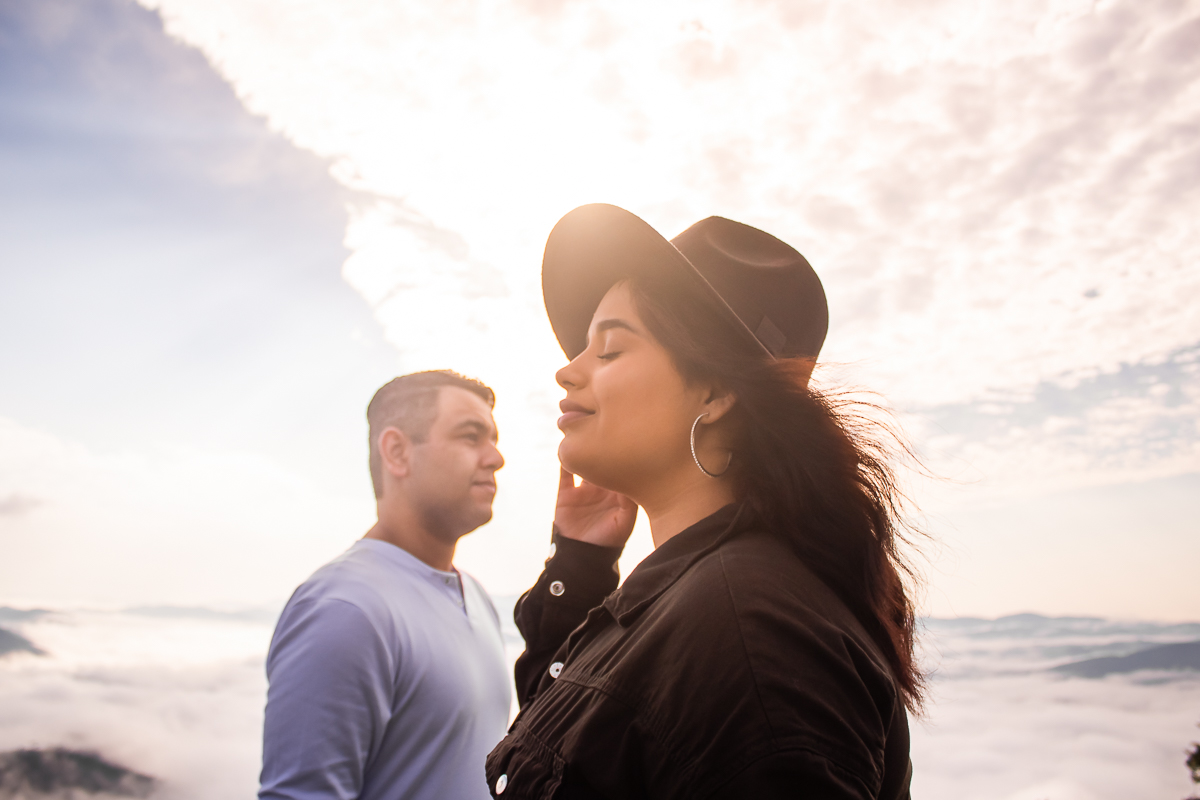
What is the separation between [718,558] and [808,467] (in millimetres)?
363

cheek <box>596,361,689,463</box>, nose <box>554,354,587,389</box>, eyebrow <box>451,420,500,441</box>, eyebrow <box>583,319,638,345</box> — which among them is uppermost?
eyebrow <box>451,420,500,441</box>

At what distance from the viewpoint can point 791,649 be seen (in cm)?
114

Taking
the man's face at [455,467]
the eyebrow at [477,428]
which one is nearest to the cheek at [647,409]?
the man's face at [455,467]

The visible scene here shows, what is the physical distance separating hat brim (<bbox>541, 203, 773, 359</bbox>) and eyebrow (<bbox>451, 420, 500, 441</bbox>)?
185cm

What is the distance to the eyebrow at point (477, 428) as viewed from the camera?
13.5 ft

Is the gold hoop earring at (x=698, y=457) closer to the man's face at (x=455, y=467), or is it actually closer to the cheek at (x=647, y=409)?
the cheek at (x=647, y=409)

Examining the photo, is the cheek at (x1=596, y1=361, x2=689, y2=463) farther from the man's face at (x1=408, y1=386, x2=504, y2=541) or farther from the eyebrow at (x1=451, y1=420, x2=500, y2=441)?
the eyebrow at (x1=451, y1=420, x2=500, y2=441)

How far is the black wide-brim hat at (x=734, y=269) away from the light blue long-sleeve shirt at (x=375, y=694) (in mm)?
1797

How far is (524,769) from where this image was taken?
1.46m

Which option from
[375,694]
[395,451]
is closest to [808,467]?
[375,694]

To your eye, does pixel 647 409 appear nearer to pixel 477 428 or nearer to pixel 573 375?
pixel 573 375

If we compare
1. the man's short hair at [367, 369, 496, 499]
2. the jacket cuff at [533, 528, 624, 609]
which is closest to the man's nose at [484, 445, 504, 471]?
the man's short hair at [367, 369, 496, 499]

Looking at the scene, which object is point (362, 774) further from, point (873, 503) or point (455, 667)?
point (873, 503)

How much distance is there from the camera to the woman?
1.11 meters
